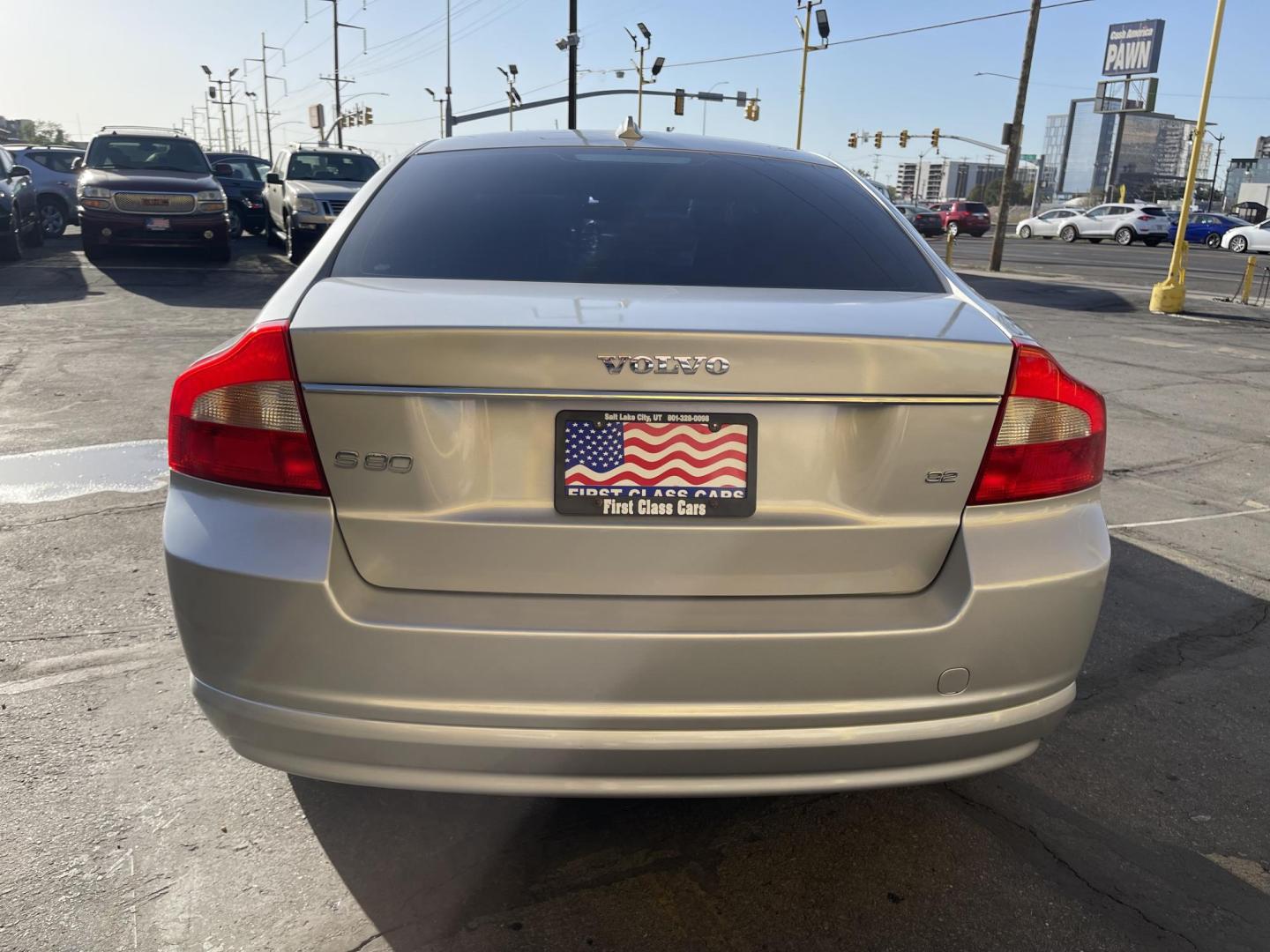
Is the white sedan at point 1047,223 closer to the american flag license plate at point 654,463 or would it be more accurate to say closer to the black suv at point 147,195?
the black suv at point 147,195

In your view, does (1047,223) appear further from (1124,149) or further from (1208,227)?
(1124,149)

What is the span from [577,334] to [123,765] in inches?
71.9

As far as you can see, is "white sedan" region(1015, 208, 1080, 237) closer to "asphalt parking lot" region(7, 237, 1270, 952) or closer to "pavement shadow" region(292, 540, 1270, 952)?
"asphalt parking lot" region(7, 237, 1270, 952)

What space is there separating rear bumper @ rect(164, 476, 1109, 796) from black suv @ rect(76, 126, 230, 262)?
15233mm

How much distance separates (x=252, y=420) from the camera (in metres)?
2.10

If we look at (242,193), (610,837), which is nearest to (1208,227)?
(242,193)

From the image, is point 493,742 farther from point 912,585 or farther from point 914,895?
point 914,895

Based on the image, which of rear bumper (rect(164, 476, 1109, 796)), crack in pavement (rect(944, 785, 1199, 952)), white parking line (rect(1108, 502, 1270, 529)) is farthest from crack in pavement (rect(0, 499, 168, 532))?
white parking line (rect(1108, 502, 1270, 529))

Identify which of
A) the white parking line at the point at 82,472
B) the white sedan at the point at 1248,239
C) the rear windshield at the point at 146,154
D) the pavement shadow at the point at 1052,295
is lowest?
the pavement shadow at the point at 1052,295

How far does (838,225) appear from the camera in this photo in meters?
2.90

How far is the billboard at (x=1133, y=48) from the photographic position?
108562 mm

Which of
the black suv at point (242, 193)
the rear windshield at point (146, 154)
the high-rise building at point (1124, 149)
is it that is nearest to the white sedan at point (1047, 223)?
the black suv at point (242, 193)

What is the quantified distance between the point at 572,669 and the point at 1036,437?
1.08m

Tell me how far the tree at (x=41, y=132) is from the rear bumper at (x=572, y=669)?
107 m
